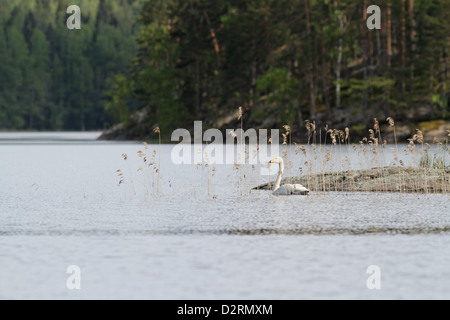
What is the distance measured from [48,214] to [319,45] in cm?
5661

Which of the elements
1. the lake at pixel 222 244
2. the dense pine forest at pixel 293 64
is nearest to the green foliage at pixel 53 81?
the dense pine forest at pixel 293 64

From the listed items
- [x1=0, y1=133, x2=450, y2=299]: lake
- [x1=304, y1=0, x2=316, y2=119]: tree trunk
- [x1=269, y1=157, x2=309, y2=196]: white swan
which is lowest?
[x1=0, y1=133, x2=450, y2=299]: lake

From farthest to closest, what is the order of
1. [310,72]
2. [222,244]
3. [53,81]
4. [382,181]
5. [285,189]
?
[53,81] < [310,72] < [382,181] < [285,189] < [222,244]

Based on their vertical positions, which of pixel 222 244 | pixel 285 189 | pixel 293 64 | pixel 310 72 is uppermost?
pixel 293 64

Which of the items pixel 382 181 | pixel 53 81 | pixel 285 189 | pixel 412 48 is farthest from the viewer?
pixel 53 81

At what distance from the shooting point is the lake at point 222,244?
12055mm

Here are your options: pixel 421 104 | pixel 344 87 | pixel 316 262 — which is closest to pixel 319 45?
pixel 344 87

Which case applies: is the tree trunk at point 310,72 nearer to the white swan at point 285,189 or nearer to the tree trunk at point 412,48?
the tree trunk at point 412,48

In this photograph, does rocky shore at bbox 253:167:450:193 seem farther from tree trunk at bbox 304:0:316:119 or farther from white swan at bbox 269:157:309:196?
tree trunk at bbox 304:0:316:119

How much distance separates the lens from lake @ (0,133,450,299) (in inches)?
475

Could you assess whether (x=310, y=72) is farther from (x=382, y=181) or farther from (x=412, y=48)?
(x=382, y=181)

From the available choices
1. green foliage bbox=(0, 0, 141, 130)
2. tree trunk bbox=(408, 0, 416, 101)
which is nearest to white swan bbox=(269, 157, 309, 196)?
tree trunk bbox=(408, 0, 416, 101)

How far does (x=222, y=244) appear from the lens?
634 inches

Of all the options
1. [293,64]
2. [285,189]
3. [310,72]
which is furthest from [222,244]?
[293,64]
